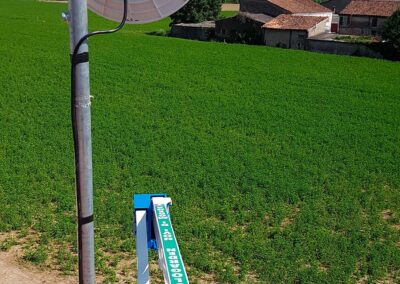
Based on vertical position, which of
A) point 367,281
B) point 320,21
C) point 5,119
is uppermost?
point 320,21

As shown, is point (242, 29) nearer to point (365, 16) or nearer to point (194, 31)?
point (194, 31)

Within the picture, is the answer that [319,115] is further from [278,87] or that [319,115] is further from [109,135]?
[109,135]

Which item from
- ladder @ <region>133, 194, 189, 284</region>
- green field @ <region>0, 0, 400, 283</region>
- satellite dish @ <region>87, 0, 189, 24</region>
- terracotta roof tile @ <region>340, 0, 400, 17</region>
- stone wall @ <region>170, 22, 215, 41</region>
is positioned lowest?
green field @ <region>0, 0, 400, 283</region>

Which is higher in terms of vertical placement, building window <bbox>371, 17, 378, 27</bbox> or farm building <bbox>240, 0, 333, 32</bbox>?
farm building <bbox>240, 0, 333, 32</bbox>

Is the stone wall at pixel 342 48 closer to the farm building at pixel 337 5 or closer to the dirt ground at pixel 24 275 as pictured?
the farm building at pixel 337 5

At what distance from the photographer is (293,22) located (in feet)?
99.3

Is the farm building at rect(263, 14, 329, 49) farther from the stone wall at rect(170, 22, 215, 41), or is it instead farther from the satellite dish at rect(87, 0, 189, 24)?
the satellite dish at rect(87, 0, 189, 24)

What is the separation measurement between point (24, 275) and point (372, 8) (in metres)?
32.7

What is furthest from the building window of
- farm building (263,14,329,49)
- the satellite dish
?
the satellite dish

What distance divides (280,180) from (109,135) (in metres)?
4.33

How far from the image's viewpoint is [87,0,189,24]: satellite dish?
3.08 meters

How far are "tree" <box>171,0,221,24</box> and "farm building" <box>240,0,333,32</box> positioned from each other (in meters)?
2.33

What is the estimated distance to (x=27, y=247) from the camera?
6832 millimetres

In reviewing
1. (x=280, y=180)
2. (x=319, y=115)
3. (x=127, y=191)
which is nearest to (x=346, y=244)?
(x=280, y=180)
